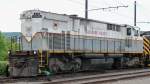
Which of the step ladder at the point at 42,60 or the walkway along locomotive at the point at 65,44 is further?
the walkway along locomotive at the point at 65,44

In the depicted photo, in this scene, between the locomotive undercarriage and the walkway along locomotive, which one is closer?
the locomotive undercarriage

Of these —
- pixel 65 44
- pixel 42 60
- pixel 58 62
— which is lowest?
pixel 58 62

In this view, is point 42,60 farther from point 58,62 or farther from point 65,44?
point 65,44

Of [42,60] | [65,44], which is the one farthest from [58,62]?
[42,60]

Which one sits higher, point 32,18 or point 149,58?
point 32,18

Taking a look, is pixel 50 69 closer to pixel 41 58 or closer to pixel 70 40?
pixel 41 58

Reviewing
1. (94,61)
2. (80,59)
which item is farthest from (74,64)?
(94,61)

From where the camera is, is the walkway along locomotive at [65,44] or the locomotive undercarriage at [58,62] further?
the walkway along locomotive at [65,44]

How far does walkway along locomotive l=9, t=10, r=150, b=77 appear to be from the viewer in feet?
65.0

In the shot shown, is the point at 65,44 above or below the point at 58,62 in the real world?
above

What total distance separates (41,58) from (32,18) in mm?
2453

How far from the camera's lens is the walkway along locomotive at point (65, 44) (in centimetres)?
1981

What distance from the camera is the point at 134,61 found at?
29.1 meters

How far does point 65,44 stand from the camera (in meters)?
21.9
